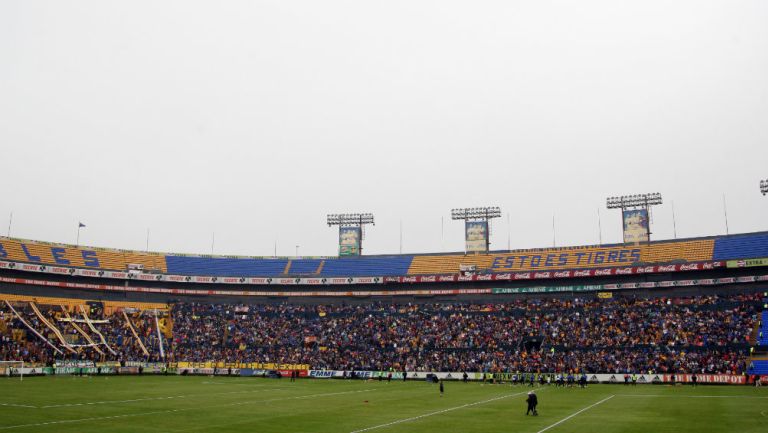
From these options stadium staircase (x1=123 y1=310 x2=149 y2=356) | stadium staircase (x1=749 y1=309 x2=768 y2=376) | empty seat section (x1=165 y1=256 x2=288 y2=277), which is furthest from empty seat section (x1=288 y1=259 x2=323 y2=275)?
stadium staircase (x1=749 y1=309 x2=768 y2=376)

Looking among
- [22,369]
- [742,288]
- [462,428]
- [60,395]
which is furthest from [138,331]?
[742,288]

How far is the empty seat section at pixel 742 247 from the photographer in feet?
256

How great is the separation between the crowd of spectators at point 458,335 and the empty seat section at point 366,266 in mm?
5752

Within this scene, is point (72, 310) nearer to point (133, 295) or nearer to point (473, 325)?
point (133, 295)

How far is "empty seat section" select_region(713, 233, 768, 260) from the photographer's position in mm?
78075

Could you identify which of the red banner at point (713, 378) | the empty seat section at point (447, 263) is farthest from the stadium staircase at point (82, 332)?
the red banner at point (713, 378)

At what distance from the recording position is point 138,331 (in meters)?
88.1

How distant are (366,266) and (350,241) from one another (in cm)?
622

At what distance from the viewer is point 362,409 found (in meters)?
38.8

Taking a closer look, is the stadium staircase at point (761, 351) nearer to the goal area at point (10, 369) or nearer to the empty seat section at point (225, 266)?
the empty seat section at point (225, 266)

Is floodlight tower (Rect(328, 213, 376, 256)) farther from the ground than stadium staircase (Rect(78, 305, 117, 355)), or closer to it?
farther from the ground

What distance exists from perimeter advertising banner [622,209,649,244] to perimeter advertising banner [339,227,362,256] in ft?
138

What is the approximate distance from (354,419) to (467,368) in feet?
139

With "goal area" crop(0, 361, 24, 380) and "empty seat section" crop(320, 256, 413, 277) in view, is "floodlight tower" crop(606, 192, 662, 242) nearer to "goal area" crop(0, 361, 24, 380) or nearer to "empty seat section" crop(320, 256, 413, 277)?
"empty seat section" crop(320, 256, 413, 277)
